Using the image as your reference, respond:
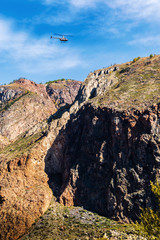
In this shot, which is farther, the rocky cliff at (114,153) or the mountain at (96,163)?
the mountain at (96,163)

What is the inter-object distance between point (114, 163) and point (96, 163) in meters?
8.44

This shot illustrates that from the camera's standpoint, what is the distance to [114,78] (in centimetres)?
11744

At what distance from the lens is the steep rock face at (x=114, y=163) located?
5809cm

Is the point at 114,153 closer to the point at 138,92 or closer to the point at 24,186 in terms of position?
the point at 138,92

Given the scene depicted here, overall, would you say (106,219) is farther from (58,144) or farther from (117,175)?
(58,144)

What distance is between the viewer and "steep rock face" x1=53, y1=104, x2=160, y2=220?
58094 mm

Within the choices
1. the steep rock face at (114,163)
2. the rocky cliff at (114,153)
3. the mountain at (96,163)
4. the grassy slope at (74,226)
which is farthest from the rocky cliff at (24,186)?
the steep rock face at (114,163)

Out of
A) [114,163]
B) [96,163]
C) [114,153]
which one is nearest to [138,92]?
[114,153]

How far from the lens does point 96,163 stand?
72.2m

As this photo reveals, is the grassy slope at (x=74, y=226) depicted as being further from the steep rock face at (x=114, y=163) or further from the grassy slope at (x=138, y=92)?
the grassy slope at (x=138, y=92)

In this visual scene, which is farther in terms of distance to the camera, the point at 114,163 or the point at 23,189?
the point at 23,189

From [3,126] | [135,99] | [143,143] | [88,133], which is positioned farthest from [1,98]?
[143,143]

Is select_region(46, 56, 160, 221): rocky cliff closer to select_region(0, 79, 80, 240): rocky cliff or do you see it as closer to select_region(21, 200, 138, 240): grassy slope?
select_region(21, 200, 138, 240): grassy slope

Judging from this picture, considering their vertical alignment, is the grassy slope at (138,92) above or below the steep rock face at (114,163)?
above
